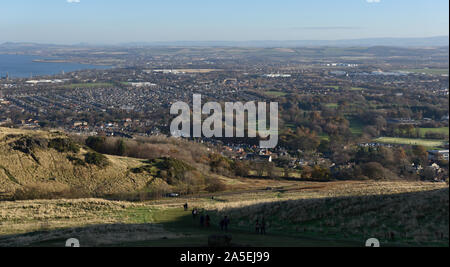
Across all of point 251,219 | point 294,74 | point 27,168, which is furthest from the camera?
point 294,74

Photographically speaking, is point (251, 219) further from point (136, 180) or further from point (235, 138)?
point (235, 138)

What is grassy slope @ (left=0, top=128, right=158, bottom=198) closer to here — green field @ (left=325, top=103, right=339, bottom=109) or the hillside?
the hillside

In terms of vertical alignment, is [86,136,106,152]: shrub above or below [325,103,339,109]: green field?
below

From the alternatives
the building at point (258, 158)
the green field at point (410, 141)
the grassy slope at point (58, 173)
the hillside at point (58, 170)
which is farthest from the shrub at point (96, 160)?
the green field at point (410, 141)

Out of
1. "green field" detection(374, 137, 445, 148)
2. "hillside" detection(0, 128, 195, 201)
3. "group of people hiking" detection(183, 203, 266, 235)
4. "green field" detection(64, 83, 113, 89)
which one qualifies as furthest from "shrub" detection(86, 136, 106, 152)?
"green field" detection(64, 83, 113, 89)

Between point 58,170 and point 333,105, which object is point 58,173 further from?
point 333,105

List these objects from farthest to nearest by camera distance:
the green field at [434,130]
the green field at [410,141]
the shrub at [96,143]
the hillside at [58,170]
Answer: the green field at [434,130] < the green field at [410,141] < the shrub at [96,143] < the hillside at [58,170]

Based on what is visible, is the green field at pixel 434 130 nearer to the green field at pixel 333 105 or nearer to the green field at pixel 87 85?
the green field at pixel 333 105

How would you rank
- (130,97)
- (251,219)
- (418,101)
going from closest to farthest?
(251,219) → (418,101) → (130,97)
